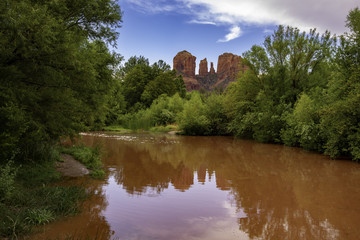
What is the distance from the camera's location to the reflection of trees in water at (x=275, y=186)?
5.76 meters

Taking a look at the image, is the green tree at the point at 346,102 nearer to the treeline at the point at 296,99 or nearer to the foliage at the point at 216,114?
the treeline at the point at 296,99

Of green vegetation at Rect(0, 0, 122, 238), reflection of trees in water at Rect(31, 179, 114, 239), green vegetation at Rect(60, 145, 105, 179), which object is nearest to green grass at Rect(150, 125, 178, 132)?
green vegetation at Rect(60, 145, 105, 179)

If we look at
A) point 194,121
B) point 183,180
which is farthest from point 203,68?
point 183,180

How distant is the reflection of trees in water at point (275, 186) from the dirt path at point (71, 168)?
1.39 meters

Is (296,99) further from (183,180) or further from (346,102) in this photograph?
(183,180)

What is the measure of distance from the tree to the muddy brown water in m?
2.28

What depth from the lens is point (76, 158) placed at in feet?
38.2

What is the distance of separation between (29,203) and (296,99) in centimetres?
2458

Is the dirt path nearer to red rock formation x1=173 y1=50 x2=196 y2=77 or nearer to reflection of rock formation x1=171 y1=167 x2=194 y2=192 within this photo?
reflection of rock formation x1=171 y1=167 x2=194 y2=192

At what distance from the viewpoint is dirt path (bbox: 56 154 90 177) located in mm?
9438

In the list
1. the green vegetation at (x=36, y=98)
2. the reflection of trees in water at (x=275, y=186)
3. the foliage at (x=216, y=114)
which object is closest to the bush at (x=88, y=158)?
the reflection of trees in water at (x=275, y=186)

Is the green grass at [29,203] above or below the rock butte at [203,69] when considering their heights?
below

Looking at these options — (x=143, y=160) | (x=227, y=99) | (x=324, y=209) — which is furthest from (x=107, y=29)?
(x=227, y=99)

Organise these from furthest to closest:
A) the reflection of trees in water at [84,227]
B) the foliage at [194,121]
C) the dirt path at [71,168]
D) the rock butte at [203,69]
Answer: the rock butte at [203,69] < the foliage at [194,121] < the dirt path at [71,168] < the reflection of trees in water at [84,227]
